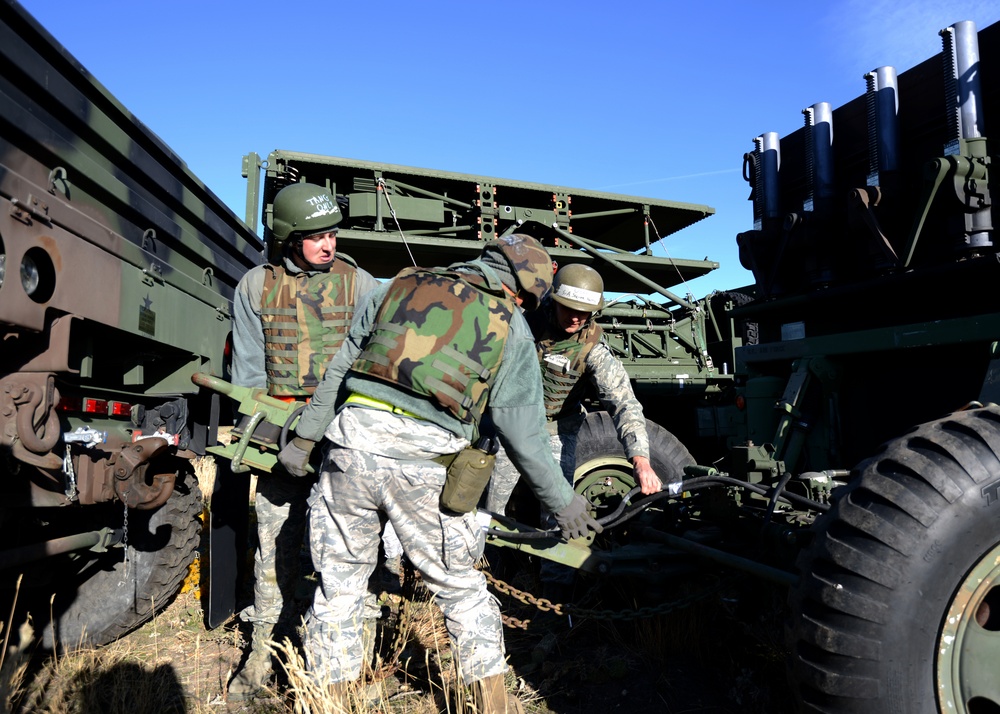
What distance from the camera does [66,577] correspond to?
143 inches

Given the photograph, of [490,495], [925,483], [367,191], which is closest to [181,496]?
[490,495]

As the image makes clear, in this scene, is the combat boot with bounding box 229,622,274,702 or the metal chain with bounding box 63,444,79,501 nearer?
the metal chain with bounding box 63,444,79,501

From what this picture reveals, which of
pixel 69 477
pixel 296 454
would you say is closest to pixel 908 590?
pixel 296 454

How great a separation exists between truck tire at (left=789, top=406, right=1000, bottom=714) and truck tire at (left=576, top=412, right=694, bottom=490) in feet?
7.62

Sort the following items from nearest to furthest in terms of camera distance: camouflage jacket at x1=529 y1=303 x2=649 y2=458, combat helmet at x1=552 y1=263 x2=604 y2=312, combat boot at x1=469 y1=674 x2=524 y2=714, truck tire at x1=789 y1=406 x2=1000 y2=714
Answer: truck tire at x1=789 y1=406 x2=1000 y2=714 < combat boot at x1=469 y1=674 x2=524 y2=714 < combat helmet at x1=552 y1=263 x2=604 y2=312 < camouflage jacket at x1=529 y1=303 x2=649 y2=458

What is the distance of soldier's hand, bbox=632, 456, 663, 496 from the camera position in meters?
3.41

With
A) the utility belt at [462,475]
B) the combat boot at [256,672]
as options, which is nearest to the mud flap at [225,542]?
the combat boot at [256,672]

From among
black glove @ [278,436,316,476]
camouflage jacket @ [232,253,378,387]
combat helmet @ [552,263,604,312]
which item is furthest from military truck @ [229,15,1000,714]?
combat helmet @ [552,263,604,312]

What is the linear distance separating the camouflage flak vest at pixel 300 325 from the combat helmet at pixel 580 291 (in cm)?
114

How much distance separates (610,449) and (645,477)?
103 cm

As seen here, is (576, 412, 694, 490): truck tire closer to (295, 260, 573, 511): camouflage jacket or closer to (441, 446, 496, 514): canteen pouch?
(295, 260, 573, 511): camouflage jacket

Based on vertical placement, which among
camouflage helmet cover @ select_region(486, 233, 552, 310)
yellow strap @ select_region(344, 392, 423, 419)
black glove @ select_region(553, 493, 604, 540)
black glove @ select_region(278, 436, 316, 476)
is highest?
camouflage helmet cover @ select_region(486, 233, 552, 310)

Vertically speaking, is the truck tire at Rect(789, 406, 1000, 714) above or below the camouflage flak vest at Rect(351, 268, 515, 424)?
below

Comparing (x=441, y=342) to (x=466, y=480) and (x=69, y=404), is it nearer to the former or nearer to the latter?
(x=466, y=480)
